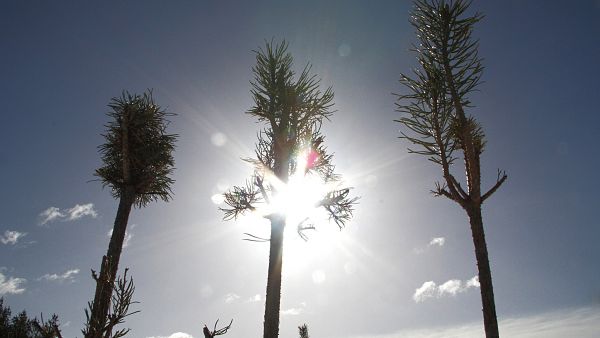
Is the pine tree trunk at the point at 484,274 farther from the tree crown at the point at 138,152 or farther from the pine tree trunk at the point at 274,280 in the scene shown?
the tree crown at the point at 138,152

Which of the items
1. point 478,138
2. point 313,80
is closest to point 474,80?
point 478,138

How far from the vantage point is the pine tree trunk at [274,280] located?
6.89 metres

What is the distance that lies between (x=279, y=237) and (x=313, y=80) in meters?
3.63

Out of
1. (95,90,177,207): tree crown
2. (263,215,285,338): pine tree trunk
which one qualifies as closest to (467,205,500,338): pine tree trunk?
(263,215,285,338): pine tree trunk

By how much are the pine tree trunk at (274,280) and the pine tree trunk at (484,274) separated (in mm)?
3680

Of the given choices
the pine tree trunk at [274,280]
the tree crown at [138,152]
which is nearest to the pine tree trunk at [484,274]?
the pine tree trunk at [274,280]

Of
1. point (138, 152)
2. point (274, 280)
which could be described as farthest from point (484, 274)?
point (138, 152)

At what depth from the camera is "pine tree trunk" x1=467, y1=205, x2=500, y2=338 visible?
4.66m

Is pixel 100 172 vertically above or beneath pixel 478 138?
above

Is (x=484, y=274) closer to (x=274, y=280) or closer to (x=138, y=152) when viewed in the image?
(x=274, y=280)

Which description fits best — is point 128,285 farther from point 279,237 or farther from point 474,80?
point 474,80

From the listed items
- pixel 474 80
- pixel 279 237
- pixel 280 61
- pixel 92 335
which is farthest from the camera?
pixel 280 61

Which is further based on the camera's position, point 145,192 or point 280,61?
point 145,192

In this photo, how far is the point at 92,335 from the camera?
2.98 m
